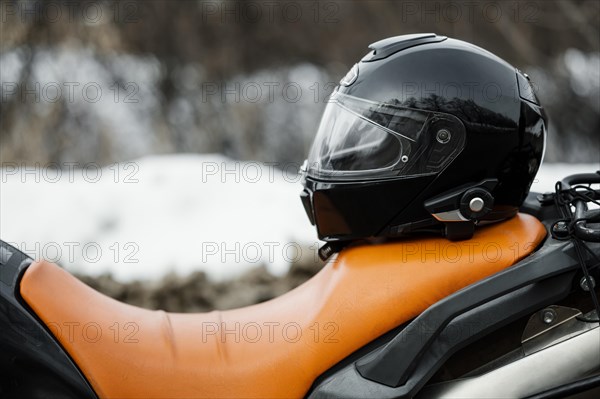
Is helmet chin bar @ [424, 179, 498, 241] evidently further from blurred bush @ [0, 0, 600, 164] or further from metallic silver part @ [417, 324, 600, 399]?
blurred bush @ [0, 0, 600, 164]

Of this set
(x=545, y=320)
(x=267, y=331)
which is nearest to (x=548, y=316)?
(x=545, y=320)

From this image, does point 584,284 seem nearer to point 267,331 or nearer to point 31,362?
point 267,331

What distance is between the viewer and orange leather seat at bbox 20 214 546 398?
149cm

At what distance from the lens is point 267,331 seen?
1.58 metres

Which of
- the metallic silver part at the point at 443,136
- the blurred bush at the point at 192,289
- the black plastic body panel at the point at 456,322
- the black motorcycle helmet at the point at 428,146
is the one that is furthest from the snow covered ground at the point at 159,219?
the black plastic body panel at the point at 456,322

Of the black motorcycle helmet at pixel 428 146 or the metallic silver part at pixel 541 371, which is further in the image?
the black motorcycle helmet at pixel 428 146

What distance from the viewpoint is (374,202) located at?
1.64 metres

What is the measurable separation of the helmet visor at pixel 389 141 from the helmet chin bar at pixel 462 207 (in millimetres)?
74

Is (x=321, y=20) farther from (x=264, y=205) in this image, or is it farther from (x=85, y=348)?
(x=85, y=348)

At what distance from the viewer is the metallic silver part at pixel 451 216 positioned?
1.60 meters

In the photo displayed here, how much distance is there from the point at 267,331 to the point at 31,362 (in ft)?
1.63

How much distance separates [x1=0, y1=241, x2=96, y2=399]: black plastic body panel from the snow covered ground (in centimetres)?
210

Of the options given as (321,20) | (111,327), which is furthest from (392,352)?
(321,20)

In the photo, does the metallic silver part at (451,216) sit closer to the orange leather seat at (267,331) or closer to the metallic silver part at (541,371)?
the orange leather seat at (267,331)
